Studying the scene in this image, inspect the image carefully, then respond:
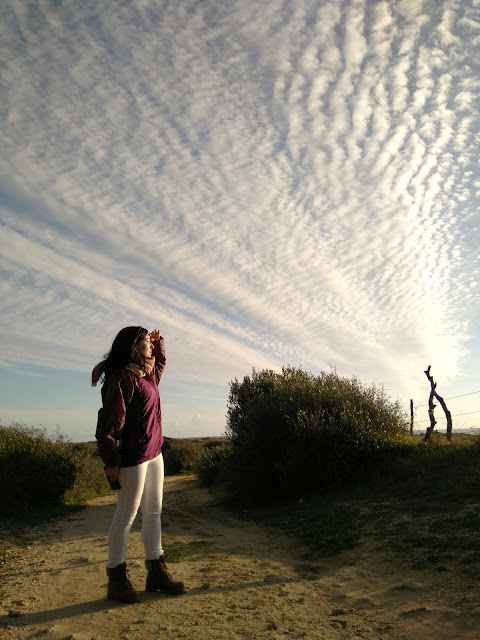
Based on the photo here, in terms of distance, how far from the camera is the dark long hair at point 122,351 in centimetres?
410

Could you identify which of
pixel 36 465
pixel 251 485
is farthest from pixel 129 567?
pixel 36 465

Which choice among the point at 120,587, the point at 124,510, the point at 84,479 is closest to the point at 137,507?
the point at 124,510

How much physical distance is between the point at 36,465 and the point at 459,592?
407 inches

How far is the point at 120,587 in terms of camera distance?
12.1 feet

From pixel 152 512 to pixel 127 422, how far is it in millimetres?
834

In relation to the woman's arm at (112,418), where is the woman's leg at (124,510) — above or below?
below

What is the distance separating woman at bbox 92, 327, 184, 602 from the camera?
12.2ft

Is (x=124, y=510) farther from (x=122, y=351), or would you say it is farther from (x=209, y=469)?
(x=209, y=469)

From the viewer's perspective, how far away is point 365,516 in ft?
23.7

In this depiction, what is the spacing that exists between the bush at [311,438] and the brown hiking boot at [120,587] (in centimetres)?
719

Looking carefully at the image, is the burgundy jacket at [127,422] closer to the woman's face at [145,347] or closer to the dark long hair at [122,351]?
the dark long hair at [122,351]

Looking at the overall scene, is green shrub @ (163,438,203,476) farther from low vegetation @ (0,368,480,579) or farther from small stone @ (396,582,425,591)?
small stone @ (396,582,425,591)

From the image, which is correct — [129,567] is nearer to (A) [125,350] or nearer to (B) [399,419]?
(A) [125,350]

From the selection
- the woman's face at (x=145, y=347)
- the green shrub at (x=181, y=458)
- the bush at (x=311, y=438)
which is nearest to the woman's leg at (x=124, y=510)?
the woman's face at (x=145, y=347)
